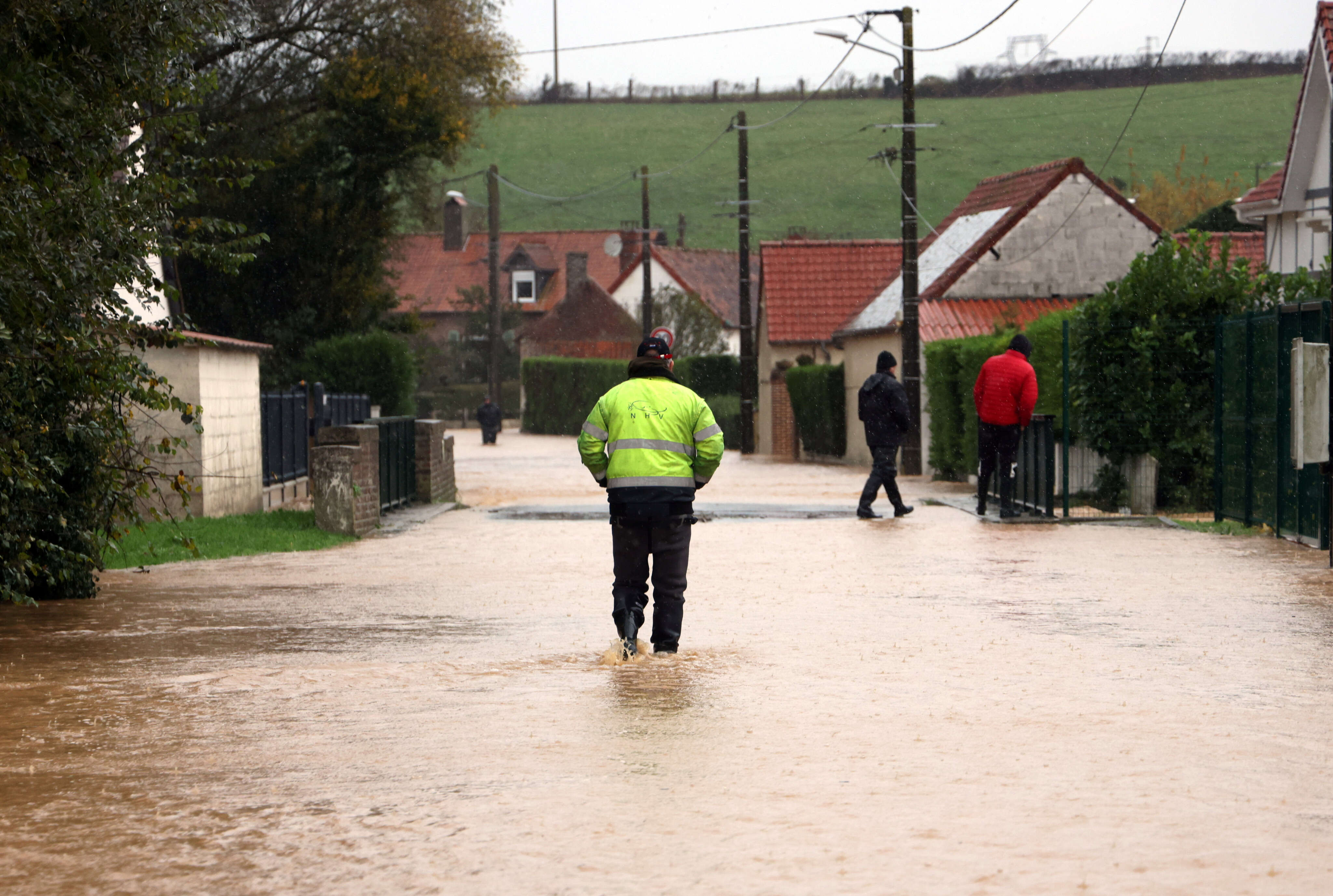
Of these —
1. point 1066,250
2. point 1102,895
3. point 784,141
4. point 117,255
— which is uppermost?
point 784,141

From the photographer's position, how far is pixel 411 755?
6945mm

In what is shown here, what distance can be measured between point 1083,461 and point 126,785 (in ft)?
52.8

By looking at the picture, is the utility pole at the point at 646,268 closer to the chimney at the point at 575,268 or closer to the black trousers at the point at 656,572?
the chimney at the point at 575,268

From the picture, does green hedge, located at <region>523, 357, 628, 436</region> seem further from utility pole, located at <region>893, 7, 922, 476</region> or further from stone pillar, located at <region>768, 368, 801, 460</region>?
utility pole, located at <region>893, 7, 922, 476</region>

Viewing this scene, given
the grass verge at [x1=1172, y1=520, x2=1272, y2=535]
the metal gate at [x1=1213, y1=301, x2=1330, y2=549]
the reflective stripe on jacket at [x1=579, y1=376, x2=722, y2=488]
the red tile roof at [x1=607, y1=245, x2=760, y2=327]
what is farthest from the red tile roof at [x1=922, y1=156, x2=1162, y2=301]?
the red tile roof at [x1=607, y1=245, x2=760, y2=327]

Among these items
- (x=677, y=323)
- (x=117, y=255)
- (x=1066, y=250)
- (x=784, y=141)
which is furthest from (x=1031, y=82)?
(x=117, y=255)

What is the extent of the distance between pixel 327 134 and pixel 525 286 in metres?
59.1

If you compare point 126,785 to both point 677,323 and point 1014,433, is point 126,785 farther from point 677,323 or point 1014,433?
point 677,323

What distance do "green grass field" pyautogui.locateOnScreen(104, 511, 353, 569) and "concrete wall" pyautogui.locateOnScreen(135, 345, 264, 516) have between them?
63cm

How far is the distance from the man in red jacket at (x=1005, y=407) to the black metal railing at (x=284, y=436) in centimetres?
912

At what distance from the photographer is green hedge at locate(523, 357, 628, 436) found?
215 feet

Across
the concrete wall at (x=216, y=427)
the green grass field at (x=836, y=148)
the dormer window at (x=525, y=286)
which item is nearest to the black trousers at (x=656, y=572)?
the concrete wall at (x=216, y=427)

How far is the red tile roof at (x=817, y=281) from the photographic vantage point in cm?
4762

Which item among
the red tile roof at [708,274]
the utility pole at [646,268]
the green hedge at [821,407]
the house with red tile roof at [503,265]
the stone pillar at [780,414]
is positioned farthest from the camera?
the house with red tile roof at [503,265]
